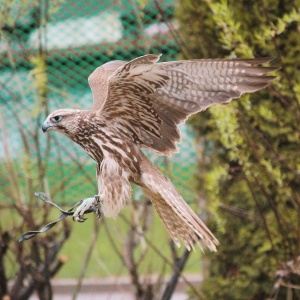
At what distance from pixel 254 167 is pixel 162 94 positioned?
169 centimetres

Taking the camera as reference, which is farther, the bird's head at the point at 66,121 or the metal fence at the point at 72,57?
the metal fence at the point at 72,57

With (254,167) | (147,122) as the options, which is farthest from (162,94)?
(254,167)

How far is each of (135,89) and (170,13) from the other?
11.5 ft

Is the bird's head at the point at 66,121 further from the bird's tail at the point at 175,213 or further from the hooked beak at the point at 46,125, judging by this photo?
the bird's tail at the point at 175,213

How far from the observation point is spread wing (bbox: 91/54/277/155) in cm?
265

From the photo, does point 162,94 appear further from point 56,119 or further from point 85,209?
point 85,209

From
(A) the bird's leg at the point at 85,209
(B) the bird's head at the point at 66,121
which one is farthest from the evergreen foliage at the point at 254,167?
(A) the bird's leg at the point at 85,209

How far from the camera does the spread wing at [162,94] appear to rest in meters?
2.65

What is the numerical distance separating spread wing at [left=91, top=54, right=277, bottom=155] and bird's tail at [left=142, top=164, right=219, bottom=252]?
0.38ft

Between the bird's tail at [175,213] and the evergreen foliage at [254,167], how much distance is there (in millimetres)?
1011

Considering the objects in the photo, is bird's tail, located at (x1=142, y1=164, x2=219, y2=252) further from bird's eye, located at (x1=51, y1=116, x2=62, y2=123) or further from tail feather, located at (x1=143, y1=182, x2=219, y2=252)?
bird's eye, located at (x1=51, y1=116, x2=62, y2=123)

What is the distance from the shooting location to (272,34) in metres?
3.58

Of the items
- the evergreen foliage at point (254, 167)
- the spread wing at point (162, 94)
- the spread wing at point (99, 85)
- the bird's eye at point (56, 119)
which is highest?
the spread wing at point (99, 85)

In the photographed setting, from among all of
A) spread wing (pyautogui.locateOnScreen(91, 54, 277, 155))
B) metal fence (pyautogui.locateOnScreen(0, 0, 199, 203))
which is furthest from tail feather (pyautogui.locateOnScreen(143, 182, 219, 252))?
metal fence (pyautogui.locateOnScreen(0, 0, 199, 203))
